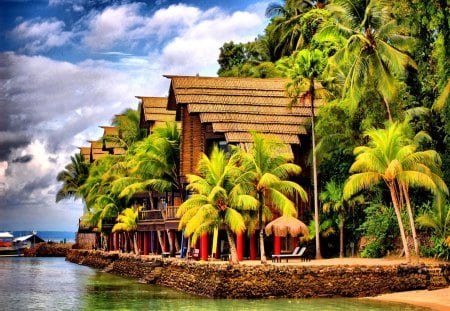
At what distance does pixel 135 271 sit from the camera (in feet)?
133

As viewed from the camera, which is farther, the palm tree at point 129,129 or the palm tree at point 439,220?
the palm tree at point 129,129

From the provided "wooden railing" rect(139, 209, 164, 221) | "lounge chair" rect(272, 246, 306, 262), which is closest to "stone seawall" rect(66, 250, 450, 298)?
"lounge chair" rect(272, 246, 306, 262)

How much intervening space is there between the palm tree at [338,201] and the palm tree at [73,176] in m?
40.3

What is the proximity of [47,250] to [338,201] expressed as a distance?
55106 mm

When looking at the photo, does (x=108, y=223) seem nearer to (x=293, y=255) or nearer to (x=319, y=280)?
(x=293, y=255)

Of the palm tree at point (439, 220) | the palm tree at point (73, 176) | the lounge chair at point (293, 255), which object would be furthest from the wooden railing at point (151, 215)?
the palm tree at point (73, 176)

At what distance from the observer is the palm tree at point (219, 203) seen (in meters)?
27.5

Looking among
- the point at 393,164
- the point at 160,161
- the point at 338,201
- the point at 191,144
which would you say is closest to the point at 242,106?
the point at 191,144

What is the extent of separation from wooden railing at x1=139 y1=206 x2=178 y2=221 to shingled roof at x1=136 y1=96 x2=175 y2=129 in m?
7.20

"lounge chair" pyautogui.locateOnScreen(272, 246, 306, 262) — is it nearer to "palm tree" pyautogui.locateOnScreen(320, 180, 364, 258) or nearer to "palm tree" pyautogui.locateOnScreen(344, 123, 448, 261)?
"palm tree" pyautogui.locateOnScreen(320, 180, 364, 258)

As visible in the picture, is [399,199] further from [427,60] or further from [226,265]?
[226,265]

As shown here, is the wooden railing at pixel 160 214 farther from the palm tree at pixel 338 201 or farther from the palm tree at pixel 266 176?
the palm tree at pixel 266 176

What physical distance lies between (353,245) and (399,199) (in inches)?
139

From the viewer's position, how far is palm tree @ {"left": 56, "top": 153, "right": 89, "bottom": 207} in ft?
234
